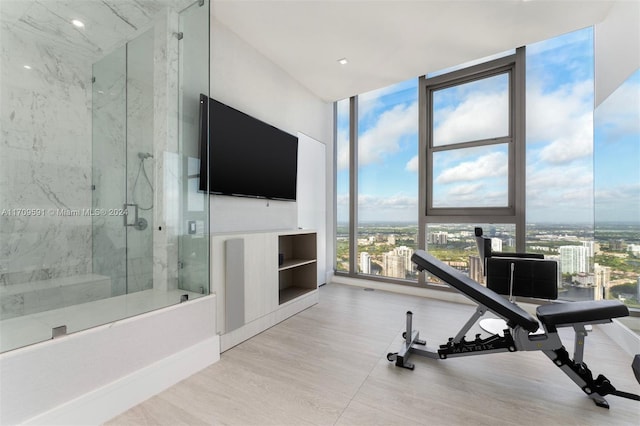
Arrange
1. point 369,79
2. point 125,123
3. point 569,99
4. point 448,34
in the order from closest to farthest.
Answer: point 125,123
point 448,34
point 569,99
point 369,79

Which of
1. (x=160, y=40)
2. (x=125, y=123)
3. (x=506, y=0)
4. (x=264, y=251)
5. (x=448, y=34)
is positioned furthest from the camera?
(x=448, y=34)

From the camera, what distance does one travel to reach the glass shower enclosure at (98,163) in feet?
4.97

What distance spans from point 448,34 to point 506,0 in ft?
1.78

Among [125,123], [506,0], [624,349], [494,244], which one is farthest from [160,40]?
[624,349]

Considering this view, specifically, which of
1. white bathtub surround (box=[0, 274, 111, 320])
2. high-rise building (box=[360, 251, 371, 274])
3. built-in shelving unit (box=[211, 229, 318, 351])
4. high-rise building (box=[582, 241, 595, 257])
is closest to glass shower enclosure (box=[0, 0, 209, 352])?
white bathtub surround (box=[0, 274, 111, 320])

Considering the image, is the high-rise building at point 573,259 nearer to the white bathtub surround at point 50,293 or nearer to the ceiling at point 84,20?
the white bathtub surround at point 50,293

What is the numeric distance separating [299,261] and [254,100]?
201 cm

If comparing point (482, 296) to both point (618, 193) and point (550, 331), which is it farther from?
point (618, 193)

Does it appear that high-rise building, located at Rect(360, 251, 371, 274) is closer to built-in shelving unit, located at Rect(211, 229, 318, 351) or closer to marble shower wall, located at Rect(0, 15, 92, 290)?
built-in shelving unit, located at Rect(211, 229, 318, 351)

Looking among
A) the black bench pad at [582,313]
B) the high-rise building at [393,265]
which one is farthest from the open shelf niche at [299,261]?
the black bench pad at [582,313]

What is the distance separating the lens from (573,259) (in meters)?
3.12

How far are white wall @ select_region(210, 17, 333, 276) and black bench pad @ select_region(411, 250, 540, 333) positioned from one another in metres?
1.88

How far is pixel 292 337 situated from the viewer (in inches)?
98.4

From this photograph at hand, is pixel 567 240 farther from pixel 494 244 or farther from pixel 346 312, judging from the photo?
pixel 346 312
